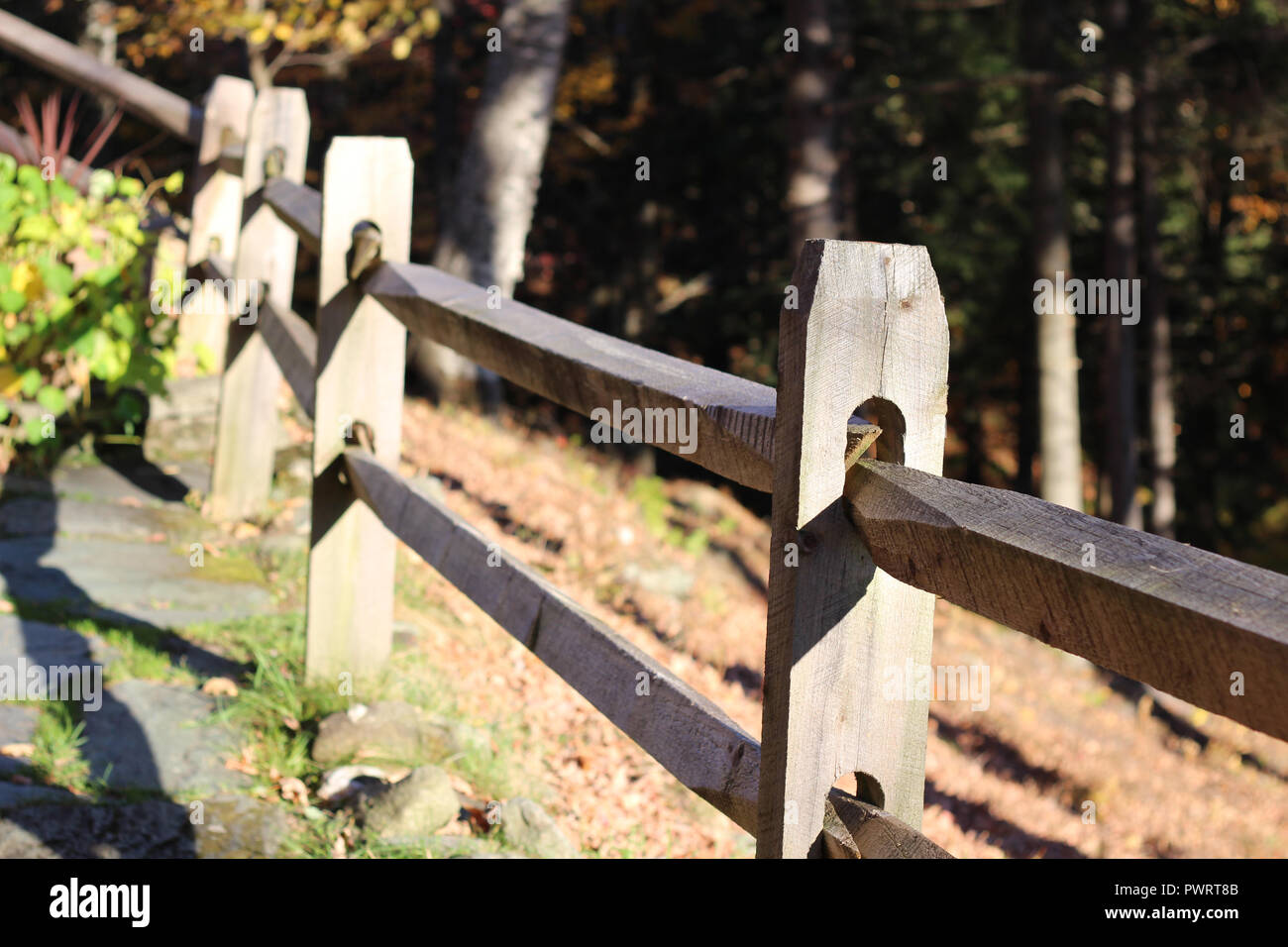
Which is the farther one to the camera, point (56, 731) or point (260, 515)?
point (260, 515)

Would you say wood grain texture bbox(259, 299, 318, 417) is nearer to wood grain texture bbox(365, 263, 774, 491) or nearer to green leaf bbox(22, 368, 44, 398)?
wood grain texture bbox(365, 263, 774, 491)

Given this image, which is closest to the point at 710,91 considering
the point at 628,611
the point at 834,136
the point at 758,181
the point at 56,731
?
the point at 758,181

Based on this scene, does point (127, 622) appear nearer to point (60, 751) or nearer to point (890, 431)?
point (60, 751)

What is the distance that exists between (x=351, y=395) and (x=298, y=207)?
99cm

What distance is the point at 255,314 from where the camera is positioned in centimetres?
Result: 550

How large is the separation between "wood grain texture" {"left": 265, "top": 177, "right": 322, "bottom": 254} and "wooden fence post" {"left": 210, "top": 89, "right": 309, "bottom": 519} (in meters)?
0.34

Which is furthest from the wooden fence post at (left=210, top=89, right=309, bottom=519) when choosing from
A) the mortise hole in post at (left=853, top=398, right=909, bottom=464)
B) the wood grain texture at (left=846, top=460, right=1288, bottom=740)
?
the wood grain texture at (left=846, top=460, right=1288, bottom=740)

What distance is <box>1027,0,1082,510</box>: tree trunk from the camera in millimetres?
13021
